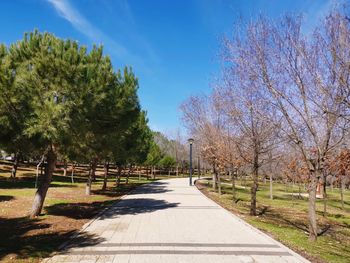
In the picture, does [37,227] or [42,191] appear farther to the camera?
[42,191]

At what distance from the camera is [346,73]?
8125 mm

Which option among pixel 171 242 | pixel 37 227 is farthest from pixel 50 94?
pixel 171 242

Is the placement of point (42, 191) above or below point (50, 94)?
below

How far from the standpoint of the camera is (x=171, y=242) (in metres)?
8.66

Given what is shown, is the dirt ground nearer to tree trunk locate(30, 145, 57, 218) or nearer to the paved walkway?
tree trunk locate(30, 145, 57, 218)

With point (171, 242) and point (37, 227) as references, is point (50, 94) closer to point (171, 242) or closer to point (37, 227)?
point (37, 227)

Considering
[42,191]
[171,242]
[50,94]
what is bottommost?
[171,242]

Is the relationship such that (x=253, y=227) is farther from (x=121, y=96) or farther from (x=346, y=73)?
(x=121, y=96)

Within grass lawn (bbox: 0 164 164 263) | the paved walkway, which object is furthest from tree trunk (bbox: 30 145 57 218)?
the paved walkway

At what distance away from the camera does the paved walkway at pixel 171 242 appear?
285 inches

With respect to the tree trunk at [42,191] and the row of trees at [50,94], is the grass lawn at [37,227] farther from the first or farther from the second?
the row of trees at [50,94]

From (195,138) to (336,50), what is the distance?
83.3ft

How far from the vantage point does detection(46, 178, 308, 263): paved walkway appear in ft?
23.8

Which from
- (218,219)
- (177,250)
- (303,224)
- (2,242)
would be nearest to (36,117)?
(2,242)
